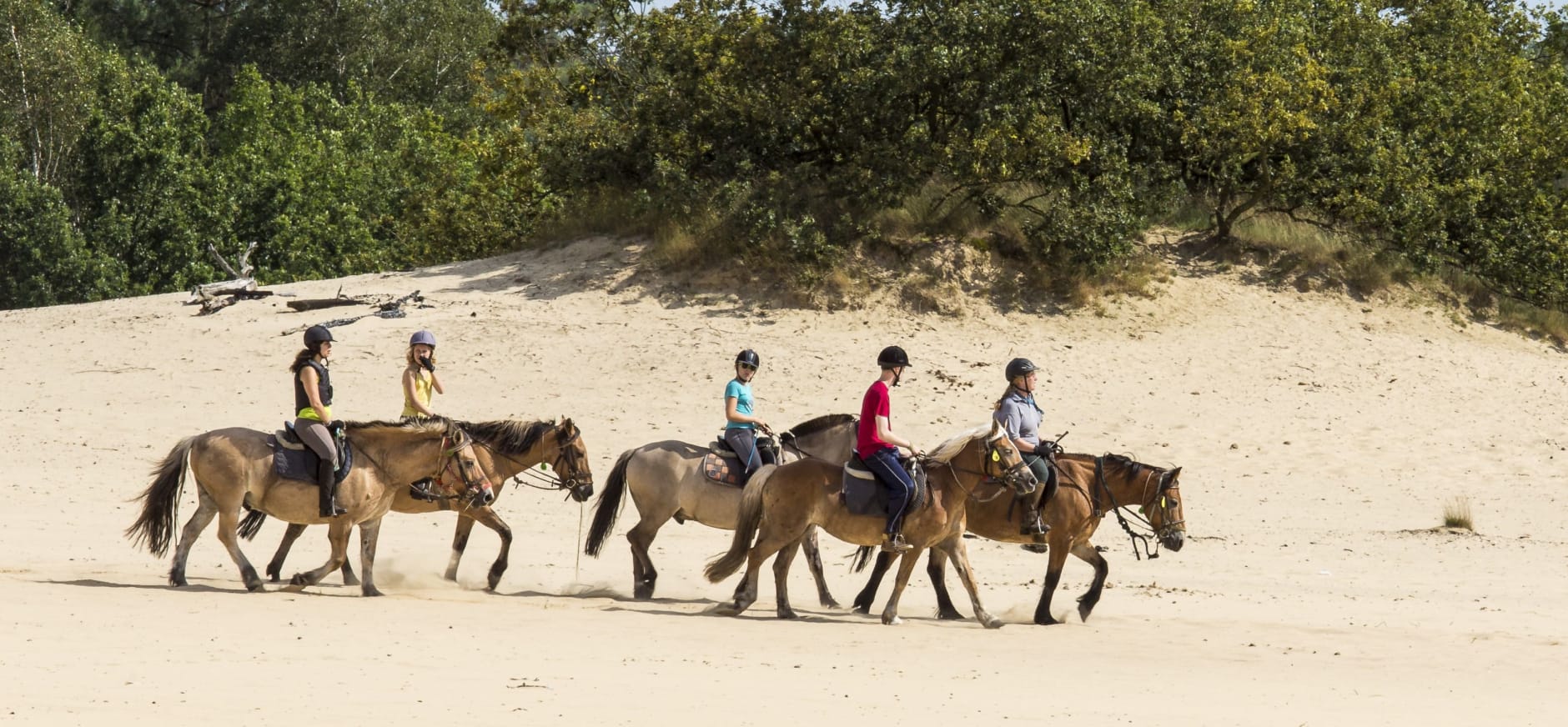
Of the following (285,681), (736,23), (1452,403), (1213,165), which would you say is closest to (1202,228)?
(1213,165)

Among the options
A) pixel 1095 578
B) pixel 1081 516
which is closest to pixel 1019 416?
pixel 1081 516

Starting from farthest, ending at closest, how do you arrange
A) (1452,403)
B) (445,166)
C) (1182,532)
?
(445,166) → (1452,403) → (1182,532)

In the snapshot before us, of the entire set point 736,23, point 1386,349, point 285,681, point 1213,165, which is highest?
point 736,23

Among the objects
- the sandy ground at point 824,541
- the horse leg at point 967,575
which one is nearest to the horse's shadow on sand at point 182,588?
the sandy ground at point 824,541

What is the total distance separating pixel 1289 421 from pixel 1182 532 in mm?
10219

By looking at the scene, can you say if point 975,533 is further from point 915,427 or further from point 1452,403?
point 1452,403

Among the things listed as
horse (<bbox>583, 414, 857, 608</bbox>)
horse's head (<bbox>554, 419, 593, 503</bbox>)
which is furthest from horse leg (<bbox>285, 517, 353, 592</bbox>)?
horse (<bbox>583, 414, 857, 608</bbox>)

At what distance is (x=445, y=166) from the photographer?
134 feet

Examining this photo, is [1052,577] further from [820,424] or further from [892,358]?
[820,424]

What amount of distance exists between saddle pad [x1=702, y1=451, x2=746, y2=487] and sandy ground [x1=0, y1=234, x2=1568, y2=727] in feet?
3.25

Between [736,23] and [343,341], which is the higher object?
[736,23]

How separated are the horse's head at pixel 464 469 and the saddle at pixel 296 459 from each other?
78 centimetres

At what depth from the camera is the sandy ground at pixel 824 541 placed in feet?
29.2

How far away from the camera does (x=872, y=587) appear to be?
12.7 meters
